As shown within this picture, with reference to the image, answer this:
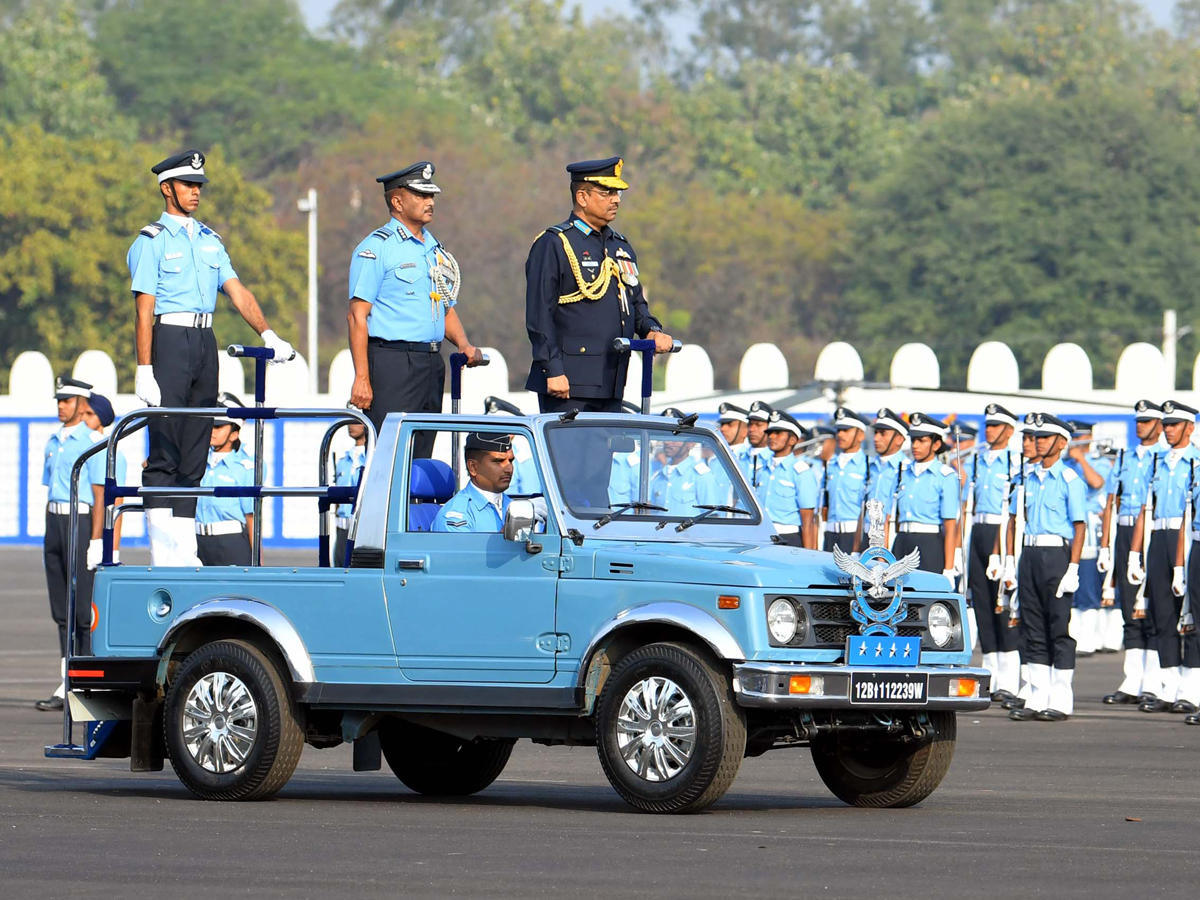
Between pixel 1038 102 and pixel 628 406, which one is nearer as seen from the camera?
pixel 628 406

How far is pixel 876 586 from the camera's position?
1170 cm

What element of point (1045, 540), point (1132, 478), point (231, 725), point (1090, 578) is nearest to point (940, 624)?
point (231, 725)

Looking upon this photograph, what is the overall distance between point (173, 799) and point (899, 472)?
390 inches

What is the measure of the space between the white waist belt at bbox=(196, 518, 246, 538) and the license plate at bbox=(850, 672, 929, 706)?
947 centimetres

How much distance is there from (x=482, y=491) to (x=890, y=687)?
81.8 inches

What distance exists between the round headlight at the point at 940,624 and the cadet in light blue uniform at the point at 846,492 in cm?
1098

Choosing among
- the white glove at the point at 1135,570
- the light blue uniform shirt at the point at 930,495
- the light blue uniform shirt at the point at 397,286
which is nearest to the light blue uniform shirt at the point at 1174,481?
the white glove at the point at 1135,570

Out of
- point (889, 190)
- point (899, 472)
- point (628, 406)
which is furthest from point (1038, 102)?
point (628, 406)

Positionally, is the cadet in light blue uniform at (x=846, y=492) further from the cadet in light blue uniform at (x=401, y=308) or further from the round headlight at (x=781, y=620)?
the round headlight at (x=781, y=620)

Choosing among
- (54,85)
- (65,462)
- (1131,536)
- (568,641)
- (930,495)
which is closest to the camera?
(568,641)

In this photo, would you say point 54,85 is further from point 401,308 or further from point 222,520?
point 401,308

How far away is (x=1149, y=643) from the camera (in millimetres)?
20078

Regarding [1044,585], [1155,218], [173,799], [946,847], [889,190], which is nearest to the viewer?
[946,847]

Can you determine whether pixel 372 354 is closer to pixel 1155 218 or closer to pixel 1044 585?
pixel 1044 585
